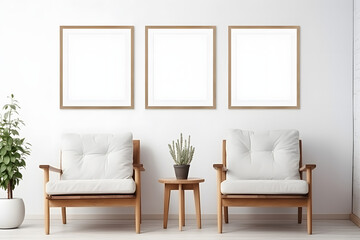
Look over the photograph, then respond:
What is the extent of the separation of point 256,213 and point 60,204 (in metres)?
1.95

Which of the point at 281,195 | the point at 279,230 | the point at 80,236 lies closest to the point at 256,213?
the point at 279,230

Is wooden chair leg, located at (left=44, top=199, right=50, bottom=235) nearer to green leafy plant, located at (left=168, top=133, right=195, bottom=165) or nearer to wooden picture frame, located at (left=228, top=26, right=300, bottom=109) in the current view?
green leafy plant, located at (left=168, top=133, right=195, bottom=165)

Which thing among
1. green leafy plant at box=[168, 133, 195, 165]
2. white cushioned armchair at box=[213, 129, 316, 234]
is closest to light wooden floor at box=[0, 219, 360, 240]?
white cushioned armchair at box=[213, 129, 316, 234]

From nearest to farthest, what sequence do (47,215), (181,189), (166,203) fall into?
(47,215)
(181,189)
(166,203)

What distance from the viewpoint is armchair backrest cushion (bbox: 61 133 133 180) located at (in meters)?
5.46

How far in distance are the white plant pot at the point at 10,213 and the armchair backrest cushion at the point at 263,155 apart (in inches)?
75.6

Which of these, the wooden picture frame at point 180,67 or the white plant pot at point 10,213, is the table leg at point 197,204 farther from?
the white plant pot at point 10,213

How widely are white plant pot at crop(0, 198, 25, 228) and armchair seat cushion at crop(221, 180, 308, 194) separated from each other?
73.9 inches

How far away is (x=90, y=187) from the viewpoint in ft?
16.2

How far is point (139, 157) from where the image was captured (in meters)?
5.74

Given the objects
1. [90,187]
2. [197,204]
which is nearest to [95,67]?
[90,187]

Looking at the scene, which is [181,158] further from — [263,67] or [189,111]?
[263,67]

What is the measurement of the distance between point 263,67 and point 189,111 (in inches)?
33.4

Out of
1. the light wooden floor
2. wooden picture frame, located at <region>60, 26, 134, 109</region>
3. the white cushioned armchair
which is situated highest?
wooden picture frame, located at <region>60, 26, 134, 109</region>
